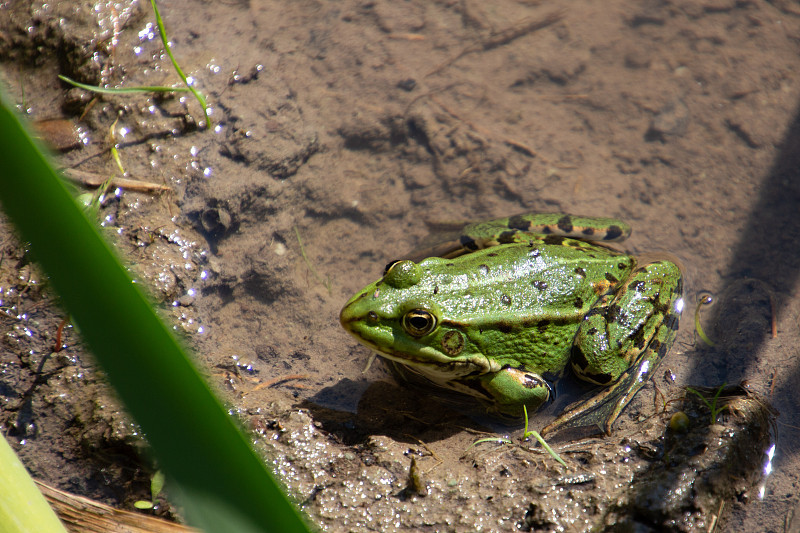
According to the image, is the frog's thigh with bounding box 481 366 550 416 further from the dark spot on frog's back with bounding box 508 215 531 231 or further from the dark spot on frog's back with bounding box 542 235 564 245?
Result: the dark spot on frog's back with bounding box 508 215 531 231

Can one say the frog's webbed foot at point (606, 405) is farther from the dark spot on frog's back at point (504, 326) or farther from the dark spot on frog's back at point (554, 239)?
the dark spot on frog's back at point (554, 239)

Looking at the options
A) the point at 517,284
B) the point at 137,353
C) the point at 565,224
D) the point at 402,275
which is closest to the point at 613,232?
the point at 565,224

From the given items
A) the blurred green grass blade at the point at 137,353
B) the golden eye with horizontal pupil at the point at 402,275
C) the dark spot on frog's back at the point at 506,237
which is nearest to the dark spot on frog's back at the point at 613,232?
the dark spot on frog's back at the point at 506,237

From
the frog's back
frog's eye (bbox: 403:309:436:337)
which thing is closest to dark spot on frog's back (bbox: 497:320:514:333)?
the frog's back

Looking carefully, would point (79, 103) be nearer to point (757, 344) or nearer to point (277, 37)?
point (277, 37)

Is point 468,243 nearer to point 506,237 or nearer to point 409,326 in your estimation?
point 506,237

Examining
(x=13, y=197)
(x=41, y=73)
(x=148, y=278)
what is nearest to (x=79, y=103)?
(x=41, y=73)

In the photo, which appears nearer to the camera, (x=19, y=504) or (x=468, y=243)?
(x=19, y=504)
